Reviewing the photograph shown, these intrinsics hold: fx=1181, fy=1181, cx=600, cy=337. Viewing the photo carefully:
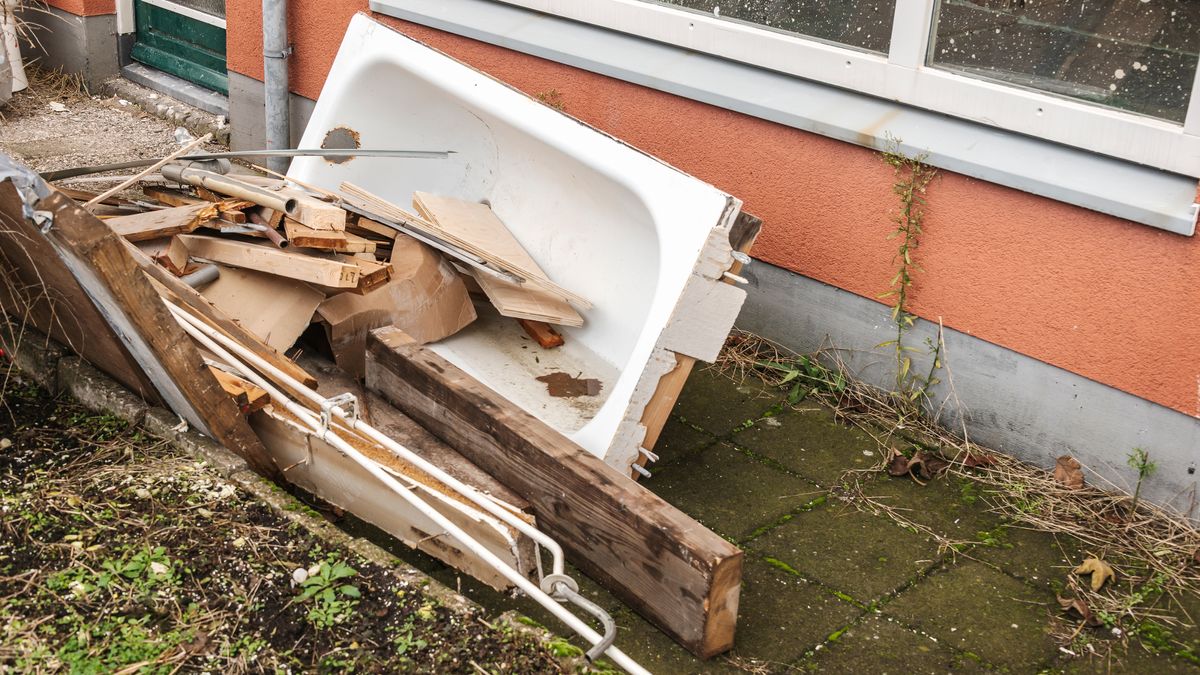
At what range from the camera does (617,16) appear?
4520 millimetres

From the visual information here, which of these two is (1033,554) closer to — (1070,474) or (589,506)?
(1070,474)

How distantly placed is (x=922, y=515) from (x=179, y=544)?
2.11 m

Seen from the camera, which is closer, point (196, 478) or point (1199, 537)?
point (196, 478)

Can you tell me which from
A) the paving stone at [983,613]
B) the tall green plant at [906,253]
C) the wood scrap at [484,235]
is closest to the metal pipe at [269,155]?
the wood scrap at [484,235]

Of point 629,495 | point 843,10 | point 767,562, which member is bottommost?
point 767,562

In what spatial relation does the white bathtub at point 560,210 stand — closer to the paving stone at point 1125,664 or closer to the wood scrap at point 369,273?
the wood scrap at point 369,273

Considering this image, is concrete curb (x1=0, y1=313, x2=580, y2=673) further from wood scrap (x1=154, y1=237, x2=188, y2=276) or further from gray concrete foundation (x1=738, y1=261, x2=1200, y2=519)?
gray concrete foundation (x1=738, y1=261, x2=1200, y2=519)

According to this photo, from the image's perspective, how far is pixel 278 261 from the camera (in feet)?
12.2

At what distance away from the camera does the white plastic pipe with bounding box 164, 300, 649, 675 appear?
101 inches

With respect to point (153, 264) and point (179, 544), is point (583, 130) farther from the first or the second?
point (179, 544)

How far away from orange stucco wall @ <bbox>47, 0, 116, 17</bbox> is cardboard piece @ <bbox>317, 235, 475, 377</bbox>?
4.20 meters

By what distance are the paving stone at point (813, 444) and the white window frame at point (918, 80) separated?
110 centimetres

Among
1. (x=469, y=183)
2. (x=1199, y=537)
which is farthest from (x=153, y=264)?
(x=1199, y=537)

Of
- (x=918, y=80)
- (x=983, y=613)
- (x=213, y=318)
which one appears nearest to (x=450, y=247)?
(x=213, y=318)
